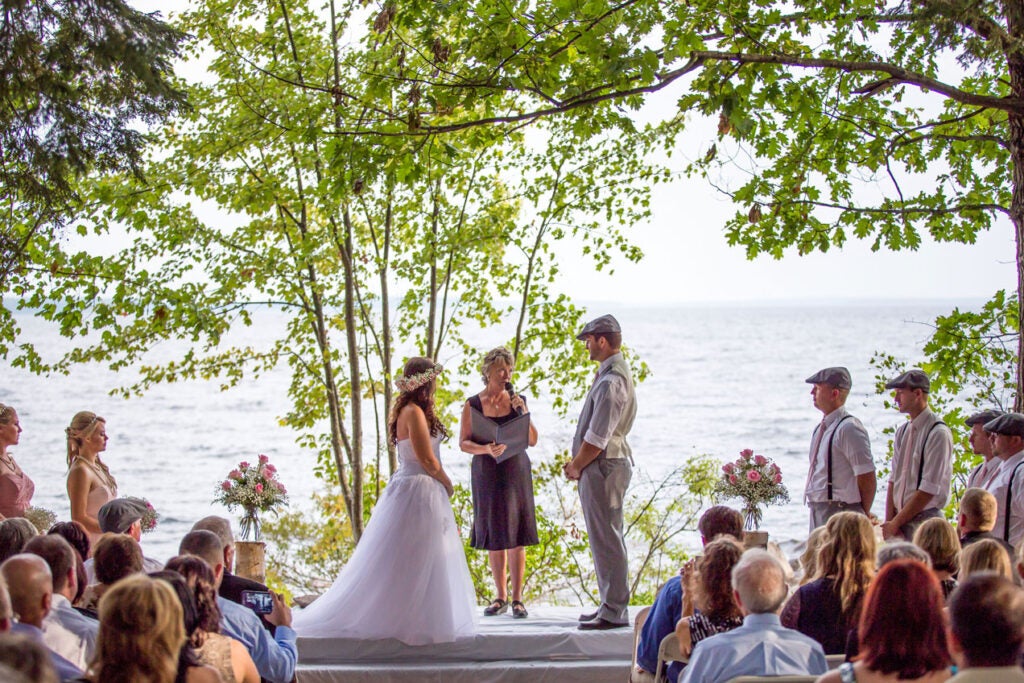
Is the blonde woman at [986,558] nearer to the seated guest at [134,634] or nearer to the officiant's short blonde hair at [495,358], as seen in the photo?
the seated guest at [134,634]

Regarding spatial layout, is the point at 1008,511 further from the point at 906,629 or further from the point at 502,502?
the point at 906,629

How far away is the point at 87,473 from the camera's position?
5.91 meters

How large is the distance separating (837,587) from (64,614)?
8.90ft

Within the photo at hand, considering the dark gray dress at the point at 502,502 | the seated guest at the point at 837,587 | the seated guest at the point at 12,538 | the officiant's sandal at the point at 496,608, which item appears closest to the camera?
the seated guest at the point at 837,587

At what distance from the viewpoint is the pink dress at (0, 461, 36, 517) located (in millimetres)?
6055

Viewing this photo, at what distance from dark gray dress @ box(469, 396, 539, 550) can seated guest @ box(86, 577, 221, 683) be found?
3773 millimetres

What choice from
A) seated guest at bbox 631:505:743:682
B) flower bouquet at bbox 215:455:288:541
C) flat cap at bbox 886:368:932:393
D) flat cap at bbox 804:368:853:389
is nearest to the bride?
flower bouquet at bbox 215:455:288:541

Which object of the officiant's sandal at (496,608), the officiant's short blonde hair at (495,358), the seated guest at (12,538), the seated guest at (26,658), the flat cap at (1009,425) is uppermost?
the officiant's short blonde hair at (495,358)

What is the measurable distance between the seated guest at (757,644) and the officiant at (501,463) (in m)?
3.02

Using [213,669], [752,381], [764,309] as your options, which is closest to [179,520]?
[213,669]

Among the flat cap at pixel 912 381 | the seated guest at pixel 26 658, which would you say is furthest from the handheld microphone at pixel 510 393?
the seated guest at pixel 26 658

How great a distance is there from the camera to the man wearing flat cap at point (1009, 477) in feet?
18.8

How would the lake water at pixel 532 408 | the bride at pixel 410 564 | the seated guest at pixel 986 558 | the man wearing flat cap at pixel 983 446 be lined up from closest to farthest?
the seated guest at pixel 986 558 → the man wearing flat cap at pixel 983 446 → the bride at pixel 410 564 → the lake water at pixel 532 408

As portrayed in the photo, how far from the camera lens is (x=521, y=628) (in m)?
6.47
